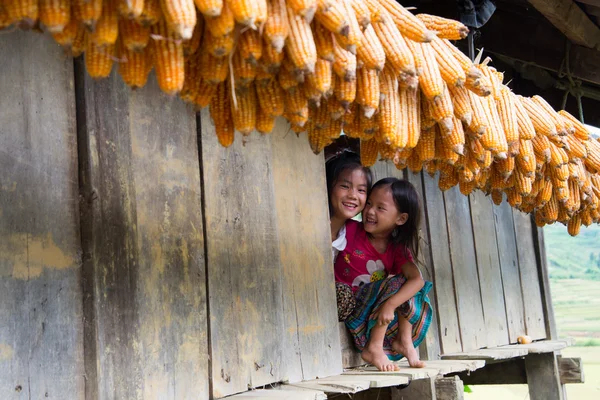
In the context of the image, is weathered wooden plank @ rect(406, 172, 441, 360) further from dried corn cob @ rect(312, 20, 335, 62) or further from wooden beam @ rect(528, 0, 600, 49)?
dried corn cob @ rect(312, 20, 335, 62)

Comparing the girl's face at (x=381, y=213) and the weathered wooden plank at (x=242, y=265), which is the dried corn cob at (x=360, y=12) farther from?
the girl's face at (x=381, y=213)

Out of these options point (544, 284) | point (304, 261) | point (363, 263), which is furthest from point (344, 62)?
point (544, 284)

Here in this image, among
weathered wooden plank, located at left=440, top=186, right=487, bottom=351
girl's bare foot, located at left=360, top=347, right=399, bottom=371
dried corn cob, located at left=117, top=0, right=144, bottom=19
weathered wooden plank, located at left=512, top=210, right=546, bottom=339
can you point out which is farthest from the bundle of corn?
weathered wooden plank, located at left=512, top=210, right=546, bottom=339

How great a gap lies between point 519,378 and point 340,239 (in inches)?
115

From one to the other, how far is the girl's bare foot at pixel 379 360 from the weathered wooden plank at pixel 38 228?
1.82 meters

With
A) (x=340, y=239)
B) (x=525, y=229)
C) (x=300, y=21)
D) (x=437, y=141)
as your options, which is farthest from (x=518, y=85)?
(x=300, y=21)

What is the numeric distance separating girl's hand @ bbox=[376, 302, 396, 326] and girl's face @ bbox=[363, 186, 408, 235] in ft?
1.72

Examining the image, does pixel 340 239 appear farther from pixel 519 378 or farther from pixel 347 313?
pixel 519 378

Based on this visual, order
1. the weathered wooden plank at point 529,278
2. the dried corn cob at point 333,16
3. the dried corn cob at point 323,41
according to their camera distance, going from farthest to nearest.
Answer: the weathered wooden plank at point 529,278, the dried corn cob at point 323,41, the dried corn cob at point 333,16

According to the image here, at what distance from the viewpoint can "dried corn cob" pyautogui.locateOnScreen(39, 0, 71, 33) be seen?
157cm

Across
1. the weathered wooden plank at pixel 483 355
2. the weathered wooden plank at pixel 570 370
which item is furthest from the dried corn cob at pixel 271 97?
the weathered wooden plank at pixel 570 370

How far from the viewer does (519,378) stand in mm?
6168

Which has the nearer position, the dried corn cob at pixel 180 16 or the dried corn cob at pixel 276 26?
the dried corn cob at pixel 180 16

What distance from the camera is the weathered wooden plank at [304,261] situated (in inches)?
128
